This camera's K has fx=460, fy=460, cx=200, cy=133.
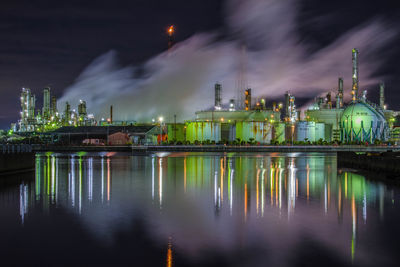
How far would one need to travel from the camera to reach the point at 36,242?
12117mm

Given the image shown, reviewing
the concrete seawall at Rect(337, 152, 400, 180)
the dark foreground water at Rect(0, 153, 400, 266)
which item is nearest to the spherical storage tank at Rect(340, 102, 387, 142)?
the concrete seawall at Rect(337, 152, 400, 180)

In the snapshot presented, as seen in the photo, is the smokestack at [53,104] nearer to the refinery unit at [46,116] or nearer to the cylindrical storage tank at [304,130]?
the refinery unit at [46,116]

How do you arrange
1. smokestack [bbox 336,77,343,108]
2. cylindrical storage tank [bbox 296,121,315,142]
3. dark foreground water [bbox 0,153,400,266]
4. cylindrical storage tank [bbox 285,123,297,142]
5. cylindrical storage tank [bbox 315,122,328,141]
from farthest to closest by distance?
smokestack [bbox 336,77,343,108], cylindrical storage tank [bbox 315,122,328,141], cylindrical storage tank [bbox 285,123,297,142], cylindrical storage tank [bbox 296,121,315,142], dark foreground water [bbox 0,153,400,266]

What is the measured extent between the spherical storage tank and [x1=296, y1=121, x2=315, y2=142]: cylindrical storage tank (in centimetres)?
852

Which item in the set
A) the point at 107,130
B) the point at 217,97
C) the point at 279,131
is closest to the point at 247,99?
the point at 217,97

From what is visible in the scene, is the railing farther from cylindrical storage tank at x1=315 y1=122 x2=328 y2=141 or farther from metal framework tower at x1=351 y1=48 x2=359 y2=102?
metal framework tower at x1=351 y1=48 x2=359 y2=102

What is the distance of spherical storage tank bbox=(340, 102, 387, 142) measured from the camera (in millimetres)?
107375

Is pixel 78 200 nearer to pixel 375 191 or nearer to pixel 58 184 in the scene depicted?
pixel 58 184

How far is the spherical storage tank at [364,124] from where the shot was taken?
107m

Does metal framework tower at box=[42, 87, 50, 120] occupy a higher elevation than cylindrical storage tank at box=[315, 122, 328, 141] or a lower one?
higher

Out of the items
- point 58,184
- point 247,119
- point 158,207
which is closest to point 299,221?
point 158,207

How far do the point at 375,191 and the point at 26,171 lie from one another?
2331 cm

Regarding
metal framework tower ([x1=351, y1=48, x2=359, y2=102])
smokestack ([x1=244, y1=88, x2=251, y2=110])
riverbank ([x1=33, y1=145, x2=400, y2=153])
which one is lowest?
riverbank ([x1=33, y1=145, x2=400, y2=153])

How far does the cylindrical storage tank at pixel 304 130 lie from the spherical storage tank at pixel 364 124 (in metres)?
8.52
